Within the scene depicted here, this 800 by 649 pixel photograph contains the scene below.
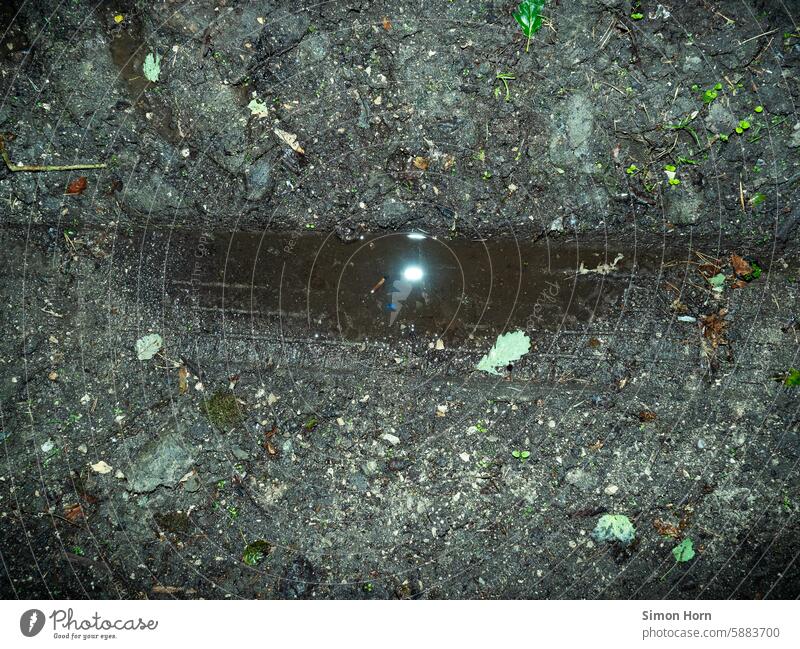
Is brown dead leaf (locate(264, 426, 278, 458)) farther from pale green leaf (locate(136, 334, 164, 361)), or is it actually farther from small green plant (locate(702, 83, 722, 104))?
small green plant (locate(702, 83, 722, 104))

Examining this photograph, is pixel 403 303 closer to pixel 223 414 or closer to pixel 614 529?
pixel 223 414

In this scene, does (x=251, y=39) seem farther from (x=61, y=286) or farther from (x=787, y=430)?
(x=787, y=430)

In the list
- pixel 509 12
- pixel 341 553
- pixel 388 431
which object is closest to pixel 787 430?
pixel 388 431

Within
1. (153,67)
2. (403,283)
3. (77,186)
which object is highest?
(153,67)

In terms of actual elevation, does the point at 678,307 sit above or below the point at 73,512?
above

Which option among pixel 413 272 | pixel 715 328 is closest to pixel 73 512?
pixel 413 272

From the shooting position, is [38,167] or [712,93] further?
[38,167]
